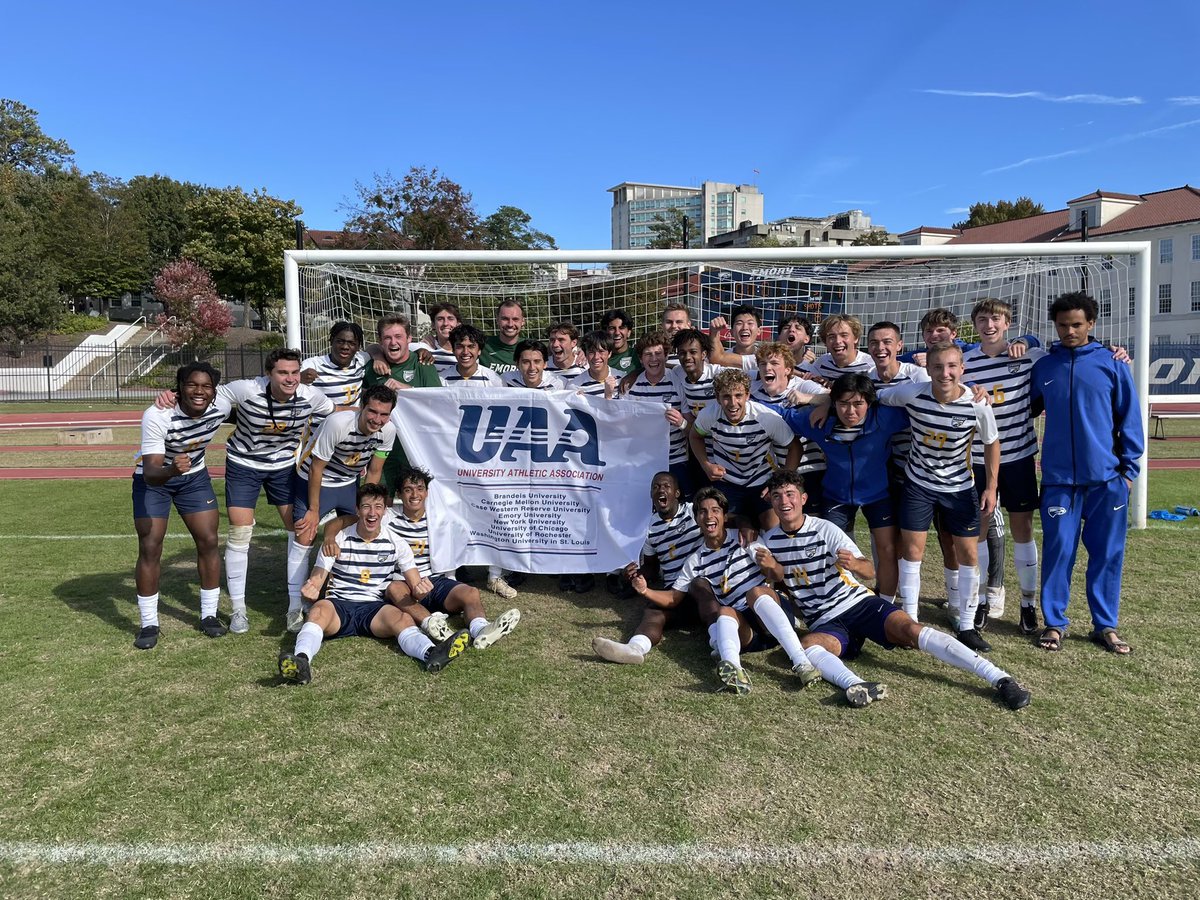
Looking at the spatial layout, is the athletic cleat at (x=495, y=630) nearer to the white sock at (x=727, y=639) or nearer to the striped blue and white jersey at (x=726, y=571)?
the striped blue and white jersey at (x=726, y=571)

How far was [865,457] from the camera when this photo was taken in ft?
15.5

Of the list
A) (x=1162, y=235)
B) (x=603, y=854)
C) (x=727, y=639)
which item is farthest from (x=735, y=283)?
(x=1162, y=235)

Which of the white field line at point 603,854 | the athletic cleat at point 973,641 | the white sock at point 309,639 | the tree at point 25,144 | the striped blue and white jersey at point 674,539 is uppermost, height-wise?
the tree at point 25,144

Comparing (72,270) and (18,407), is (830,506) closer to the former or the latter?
(18,407)

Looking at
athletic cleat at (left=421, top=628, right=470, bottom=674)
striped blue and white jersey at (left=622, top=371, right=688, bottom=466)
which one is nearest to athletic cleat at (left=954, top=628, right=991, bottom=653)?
striped blue and white jersey at (left=622, top=371, right=688, bottom=466)

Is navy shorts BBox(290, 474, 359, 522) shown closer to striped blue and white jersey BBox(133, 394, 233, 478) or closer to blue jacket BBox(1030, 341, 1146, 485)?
striped blue and white jersey BBox(133, 394, 233, 478)

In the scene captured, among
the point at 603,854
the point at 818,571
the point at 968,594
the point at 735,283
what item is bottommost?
the point at 603,854

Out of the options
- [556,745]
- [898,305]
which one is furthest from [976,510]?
[898,305]

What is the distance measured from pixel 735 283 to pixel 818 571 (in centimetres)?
548

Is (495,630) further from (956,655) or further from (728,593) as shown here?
(956,655)

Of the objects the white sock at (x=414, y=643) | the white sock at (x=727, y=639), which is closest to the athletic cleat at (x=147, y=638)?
the white sock at (x=414, y=643)

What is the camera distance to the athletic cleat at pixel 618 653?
4.36 meters

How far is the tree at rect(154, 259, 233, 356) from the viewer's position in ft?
122

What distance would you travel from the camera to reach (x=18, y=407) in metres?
25.9
